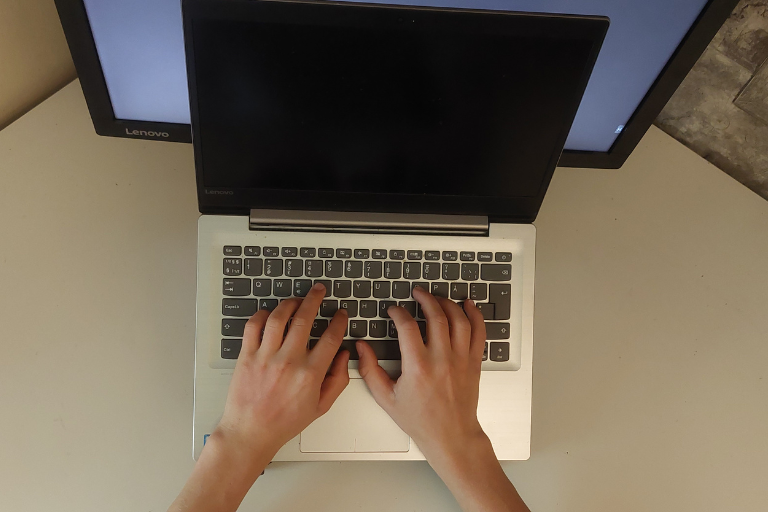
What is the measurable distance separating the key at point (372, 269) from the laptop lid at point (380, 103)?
0.06 meters

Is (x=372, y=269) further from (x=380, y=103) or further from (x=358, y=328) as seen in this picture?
(x=380, y=103)

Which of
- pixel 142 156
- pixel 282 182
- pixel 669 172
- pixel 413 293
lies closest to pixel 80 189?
pixel 142 156

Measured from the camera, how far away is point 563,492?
1.98 feet

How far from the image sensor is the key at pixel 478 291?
0.60 meters

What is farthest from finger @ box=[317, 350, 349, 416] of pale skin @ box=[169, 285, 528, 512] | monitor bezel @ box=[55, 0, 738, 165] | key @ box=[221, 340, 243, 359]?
monitor bezel @ box=[55, 0, 738, 165]

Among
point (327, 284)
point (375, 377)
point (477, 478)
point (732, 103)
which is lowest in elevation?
point (477, 478)

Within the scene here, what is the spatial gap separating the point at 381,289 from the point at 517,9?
310 mm

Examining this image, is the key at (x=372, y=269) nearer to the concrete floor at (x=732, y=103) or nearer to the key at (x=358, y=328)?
the key at (x=358, y=328)

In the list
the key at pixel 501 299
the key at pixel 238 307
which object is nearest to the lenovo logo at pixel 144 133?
the key at pixel 238 307

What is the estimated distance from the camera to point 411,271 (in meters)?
0.59

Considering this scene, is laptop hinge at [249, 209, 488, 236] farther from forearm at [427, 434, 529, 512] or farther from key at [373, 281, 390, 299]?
forearm at [427, 434, 529, 512]

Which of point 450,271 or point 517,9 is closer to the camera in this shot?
point 517,9

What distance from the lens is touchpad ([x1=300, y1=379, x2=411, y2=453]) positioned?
0.58 metres

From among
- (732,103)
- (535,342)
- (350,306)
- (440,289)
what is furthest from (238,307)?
(732,103)
